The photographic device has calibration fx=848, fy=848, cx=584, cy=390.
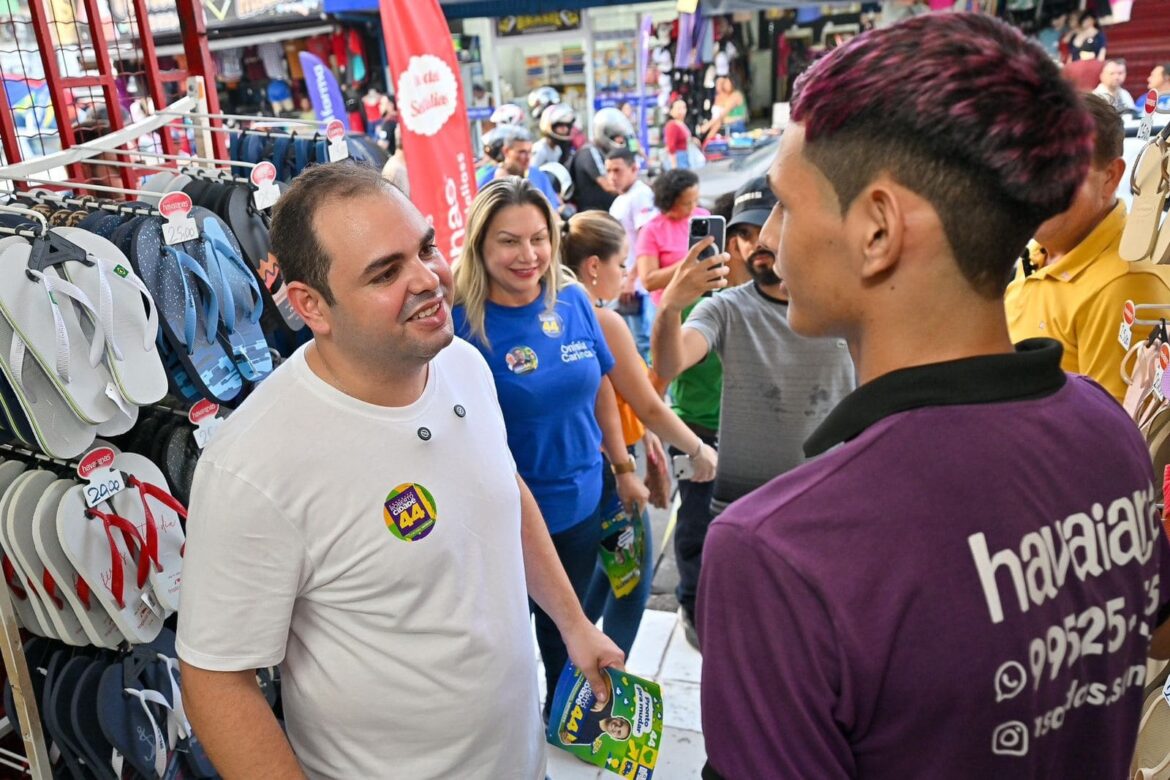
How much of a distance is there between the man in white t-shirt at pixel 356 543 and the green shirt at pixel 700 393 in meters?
1.56

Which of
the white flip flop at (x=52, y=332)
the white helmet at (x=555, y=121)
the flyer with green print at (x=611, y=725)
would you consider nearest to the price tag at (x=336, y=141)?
the white flip flop at (x=52, y=332)

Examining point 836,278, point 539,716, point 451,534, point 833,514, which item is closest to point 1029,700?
point 833,514

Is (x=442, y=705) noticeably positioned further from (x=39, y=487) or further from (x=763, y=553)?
(x=39, y=487)

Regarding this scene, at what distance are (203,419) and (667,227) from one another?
10.2 feet

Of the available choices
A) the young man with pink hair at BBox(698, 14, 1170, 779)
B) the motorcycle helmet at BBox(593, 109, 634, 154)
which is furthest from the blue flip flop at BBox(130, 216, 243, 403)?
the motorcycle helmet at BBox(593, 109, 634, 154)

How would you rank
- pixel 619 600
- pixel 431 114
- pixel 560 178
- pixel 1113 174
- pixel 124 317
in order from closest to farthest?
pixel 124 317 → pixel 1113 174 → pixel 619 600 → pixel 431 114 → pixel 560 178

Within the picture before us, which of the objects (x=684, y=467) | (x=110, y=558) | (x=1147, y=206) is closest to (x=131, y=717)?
(x=110, y=558)

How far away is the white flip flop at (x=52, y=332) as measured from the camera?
175cm

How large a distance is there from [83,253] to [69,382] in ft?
1.00

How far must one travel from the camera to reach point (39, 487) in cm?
189

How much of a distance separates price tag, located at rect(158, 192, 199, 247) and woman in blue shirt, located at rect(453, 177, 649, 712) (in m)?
0.70

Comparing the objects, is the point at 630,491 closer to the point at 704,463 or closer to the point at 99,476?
the point at 704,463

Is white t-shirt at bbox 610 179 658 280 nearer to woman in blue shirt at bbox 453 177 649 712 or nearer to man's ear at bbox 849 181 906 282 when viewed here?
woman in blue shirt at bbox 453 177 649 712

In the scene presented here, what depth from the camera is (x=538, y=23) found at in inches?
438
